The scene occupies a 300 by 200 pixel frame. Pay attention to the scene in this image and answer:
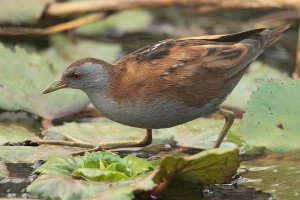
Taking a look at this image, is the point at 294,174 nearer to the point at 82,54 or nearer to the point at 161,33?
Answer: the point at 82,54

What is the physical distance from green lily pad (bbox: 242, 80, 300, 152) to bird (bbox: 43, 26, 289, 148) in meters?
0.21

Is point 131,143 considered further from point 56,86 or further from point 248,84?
point 248,84

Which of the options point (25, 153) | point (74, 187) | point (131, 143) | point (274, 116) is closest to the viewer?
point (74, 187)

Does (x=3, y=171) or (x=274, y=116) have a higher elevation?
(x=274, y=116)

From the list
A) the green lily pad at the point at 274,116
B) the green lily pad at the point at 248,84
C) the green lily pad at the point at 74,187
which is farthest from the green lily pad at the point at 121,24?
the green lily pad at the point at 74,187

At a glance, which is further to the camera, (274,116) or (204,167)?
(274,116)

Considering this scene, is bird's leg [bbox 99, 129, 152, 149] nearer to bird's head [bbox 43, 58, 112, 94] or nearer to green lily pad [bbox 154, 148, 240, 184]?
bird's head [bbox 43, 58, 112, 94]

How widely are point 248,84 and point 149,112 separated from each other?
1.52m

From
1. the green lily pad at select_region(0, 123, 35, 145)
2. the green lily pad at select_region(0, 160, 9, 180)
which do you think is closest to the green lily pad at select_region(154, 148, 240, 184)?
the green lily pad at select_region(0, 160, 9, 180)

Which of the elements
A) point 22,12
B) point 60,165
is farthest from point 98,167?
point 22,12

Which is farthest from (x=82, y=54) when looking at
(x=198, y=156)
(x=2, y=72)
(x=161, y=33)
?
(x=198, y=156)

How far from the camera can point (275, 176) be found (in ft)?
12.1

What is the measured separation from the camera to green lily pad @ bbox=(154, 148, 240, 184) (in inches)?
125

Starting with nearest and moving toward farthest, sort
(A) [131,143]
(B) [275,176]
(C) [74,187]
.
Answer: (C) [74,187] → (B) [275,176] → (A) [131,143]
